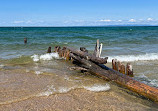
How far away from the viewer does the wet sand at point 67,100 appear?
159 inches

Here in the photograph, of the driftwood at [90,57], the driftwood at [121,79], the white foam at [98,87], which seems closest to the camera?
the driftwood at [121,79]

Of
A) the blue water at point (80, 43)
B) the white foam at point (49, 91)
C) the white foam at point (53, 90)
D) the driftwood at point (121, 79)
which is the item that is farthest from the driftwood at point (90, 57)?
the blue water at point (80, 43)

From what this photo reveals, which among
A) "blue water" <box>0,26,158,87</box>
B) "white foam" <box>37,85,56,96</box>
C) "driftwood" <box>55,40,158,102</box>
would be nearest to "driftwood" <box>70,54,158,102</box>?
"driftwood" <box>55,40,158,102</box>

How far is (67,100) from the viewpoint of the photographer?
446 centimetres

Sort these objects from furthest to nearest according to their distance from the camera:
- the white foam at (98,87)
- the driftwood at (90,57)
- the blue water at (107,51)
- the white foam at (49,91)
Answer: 1. the blue water at (107,51)
2. the driftwood at (90,57)
3. the white foam at (98,87)
4. the white foam at (49,91)

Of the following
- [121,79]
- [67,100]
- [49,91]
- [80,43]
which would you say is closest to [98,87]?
[121,79]

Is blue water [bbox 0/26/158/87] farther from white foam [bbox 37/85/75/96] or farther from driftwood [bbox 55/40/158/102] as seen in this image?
white foam [bbox 37/85/75/96]

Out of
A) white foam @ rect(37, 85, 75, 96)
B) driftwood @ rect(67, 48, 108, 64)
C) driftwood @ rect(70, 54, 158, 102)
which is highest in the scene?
driftwood @ rect(67, 48, 108, 64)

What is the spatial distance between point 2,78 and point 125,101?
4681 millimetres

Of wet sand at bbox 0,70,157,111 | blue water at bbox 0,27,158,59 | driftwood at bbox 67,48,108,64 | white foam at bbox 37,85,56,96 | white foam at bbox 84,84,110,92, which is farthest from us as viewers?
blue water at bbox 0,27,158,59

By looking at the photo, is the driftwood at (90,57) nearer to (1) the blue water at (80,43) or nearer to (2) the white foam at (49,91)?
(2) the white foam at (49,91)

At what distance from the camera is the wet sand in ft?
13.3

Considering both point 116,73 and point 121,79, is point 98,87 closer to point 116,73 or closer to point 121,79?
point 121,79

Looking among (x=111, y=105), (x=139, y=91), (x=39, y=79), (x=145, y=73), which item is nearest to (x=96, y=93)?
(x=111, y=105)
